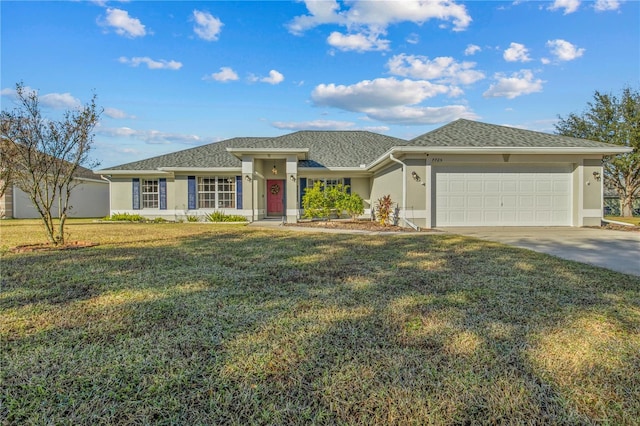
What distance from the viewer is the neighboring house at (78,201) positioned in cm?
2055

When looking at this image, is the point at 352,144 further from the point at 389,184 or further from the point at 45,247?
the point at 45,247

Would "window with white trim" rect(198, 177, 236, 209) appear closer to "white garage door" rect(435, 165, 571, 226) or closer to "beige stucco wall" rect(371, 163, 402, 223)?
"beige stucco wall" rect(371, 163, 402, 223)

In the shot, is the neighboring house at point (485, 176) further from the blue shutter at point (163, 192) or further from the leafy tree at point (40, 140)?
the leafy tree at point (40, 140)

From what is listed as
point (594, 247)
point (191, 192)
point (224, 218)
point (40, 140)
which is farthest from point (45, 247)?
point (594, 247)

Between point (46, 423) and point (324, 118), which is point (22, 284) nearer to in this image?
point (46, 423)

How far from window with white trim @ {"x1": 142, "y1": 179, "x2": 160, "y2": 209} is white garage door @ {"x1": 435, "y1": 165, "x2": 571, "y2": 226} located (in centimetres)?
1554

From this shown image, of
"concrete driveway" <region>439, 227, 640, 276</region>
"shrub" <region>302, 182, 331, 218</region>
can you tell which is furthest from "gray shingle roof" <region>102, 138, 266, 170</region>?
"concrete driveway" <region>439, 227, 640, 276</region>

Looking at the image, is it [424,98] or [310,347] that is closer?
[310,347]

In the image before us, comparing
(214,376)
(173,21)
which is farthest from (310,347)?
(173,21)

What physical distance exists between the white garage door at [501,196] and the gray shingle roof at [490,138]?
891 mm

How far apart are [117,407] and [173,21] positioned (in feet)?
44.1

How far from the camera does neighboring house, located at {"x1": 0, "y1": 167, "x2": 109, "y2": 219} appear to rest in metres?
20.5

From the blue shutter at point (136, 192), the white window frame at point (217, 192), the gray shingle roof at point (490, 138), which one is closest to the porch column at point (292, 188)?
the white window frame at point (217, 192)

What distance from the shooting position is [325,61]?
19.0 m
